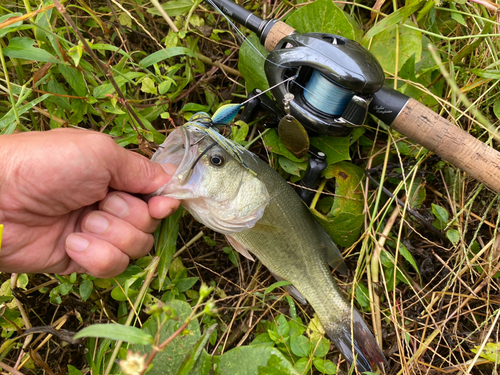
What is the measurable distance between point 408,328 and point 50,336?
2.23 meters

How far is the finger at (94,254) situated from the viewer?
1666 millimetres

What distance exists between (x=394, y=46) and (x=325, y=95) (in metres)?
0.79

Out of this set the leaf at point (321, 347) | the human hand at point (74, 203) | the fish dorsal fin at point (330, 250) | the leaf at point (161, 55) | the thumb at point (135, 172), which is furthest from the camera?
the fish dorsal fin at point (330, 250)

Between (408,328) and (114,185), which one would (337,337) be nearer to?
(408,328)

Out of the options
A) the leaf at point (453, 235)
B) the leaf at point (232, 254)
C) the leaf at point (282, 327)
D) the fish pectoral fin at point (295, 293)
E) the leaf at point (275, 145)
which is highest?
the leaf at point (453, 235)

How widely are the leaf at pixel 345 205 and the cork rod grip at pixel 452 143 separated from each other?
480 mm

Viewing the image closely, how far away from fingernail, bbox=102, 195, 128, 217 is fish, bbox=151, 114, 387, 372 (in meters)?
0.21

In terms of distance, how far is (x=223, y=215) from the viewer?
179 centimetres

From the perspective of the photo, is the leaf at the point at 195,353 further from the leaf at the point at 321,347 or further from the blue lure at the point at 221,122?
the leaf at the point at 321,347

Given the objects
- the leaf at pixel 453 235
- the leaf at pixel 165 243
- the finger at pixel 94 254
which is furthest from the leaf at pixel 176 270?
the leaf at pixel 453 235

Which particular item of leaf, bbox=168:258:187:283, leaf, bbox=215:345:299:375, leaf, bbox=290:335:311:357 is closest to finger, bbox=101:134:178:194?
leaf, bbox=168:258:187:283

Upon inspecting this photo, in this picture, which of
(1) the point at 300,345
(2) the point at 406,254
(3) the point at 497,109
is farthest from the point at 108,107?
(3) the point at 497,109

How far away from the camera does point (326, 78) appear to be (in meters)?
1.62

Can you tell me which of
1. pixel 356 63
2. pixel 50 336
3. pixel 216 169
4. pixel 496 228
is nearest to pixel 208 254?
pixel 216 169
